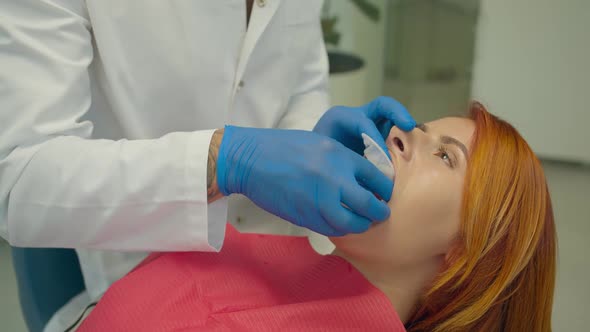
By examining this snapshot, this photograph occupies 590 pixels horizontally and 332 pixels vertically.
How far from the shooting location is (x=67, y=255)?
1.08m

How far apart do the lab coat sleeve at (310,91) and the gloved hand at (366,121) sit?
180 mm

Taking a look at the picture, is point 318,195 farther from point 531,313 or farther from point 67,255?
point 67,255

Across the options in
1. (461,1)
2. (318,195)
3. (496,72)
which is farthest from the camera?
(496,72)

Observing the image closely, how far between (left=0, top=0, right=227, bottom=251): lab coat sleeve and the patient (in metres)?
0.12

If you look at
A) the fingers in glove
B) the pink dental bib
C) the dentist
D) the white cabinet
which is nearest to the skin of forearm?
the dentist

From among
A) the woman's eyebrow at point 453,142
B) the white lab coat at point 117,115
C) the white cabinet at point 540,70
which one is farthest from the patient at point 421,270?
the white cabinet at point 540,70

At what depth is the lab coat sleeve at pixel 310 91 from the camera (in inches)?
48.4

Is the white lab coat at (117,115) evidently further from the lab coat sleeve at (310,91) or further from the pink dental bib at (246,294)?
the lab coat sleeve at (310,91)

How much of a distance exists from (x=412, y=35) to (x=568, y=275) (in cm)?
147

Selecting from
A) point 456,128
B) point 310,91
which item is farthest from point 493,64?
point 456,128

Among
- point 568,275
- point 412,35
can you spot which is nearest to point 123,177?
point 568,275

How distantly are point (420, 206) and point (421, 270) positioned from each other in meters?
0.14

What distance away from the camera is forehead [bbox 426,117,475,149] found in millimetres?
913

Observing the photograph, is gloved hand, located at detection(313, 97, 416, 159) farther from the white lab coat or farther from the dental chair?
the dental chair
